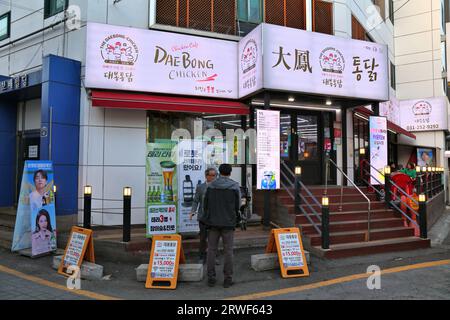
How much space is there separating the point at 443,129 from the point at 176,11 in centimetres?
1597

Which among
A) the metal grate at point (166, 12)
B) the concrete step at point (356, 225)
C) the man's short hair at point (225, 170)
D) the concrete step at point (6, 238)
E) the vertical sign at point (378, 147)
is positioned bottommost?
the concrete step at point (6, 238)

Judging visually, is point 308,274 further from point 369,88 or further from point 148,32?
point 148,32

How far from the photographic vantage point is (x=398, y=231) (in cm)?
875

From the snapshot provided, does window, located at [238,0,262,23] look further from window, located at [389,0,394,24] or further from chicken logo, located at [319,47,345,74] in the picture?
window, located at [389,0,394,24]

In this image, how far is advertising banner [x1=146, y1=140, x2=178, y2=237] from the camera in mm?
7605

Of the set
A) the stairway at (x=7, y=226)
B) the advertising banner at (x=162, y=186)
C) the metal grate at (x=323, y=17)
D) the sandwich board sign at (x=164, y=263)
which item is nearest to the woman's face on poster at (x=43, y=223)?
the stairway at (x=7, y=226)

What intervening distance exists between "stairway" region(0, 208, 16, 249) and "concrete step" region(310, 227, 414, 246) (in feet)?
21.4

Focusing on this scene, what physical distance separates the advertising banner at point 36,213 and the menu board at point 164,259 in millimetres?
2840

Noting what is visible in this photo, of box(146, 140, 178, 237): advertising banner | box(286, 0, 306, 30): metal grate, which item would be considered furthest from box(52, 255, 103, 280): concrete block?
box(286, 0, 306, 30): metal grate

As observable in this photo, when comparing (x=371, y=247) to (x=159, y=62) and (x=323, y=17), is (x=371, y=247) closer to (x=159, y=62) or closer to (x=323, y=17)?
(x=159, y=62)

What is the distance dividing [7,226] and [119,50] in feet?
16.6

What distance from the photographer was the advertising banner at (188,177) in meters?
8.01

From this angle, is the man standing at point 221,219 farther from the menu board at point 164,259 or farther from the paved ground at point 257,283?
the menu board at point 164,259

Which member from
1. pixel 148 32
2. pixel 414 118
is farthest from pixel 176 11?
pixel 414 118
